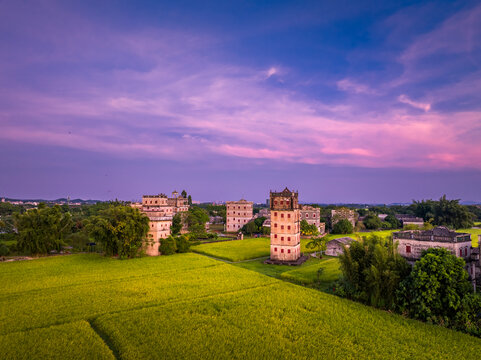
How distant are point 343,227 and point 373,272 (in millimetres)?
49417

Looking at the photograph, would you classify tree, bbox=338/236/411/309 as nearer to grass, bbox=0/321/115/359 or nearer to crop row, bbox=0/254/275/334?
crop row, bbox=0/254/275/334

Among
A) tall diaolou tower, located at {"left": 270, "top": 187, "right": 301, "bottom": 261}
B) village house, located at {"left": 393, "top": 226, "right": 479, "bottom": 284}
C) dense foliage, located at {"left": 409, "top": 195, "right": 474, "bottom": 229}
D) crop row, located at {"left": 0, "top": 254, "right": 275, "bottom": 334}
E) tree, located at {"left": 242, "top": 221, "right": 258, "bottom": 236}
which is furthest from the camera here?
dense foliage, located at {"left": 409, "top": 195, "right": 474, "bottom": 229}

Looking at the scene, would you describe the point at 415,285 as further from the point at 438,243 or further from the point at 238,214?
the point at 238,214

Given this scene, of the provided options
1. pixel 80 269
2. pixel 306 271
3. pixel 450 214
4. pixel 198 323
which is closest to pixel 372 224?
pixel 450 214

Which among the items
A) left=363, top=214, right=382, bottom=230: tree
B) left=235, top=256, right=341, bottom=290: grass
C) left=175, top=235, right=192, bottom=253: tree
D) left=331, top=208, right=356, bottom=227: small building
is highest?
left=331, top=208, right=356, bottom=227: small building

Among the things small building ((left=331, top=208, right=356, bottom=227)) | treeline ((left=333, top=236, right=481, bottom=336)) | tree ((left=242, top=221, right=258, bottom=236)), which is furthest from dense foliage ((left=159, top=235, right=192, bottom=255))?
small building ((left=331, top=208, right=356, bottom=227))

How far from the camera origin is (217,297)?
24.5 metres

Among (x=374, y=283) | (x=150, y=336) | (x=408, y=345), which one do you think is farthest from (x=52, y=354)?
(x=374, y=283)

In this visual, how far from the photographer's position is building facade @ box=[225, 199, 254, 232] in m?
79.3

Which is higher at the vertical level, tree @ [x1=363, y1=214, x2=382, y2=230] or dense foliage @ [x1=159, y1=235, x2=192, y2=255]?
tree @ [x1=363, y1=214, x2=382, y2=230]

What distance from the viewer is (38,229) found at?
40.8 m

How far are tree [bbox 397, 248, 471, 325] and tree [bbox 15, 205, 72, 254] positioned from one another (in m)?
45.2

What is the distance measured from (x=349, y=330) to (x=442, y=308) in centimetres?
703

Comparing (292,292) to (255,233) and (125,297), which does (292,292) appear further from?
(255,233)
